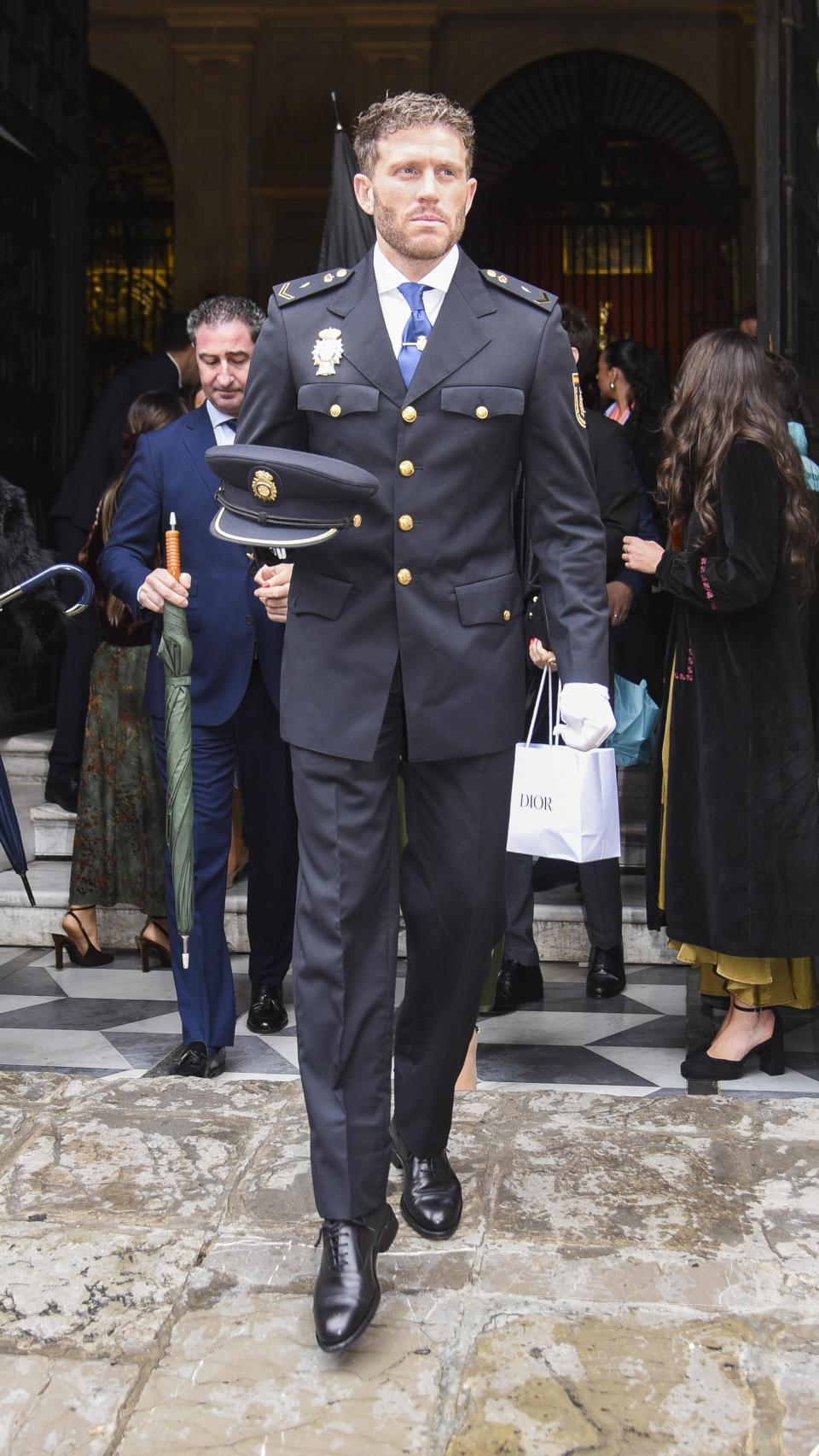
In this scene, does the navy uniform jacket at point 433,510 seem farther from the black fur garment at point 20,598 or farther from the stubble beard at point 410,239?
the black fur garment at point 20,598

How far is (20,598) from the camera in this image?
13.1 ft

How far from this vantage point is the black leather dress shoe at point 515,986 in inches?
190

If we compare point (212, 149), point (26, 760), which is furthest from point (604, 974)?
point (212, 149)

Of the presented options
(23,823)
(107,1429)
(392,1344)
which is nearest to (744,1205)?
(392,1344)

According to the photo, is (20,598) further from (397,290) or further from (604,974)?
(604,974)

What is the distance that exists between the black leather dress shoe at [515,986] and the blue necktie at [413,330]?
2.56m

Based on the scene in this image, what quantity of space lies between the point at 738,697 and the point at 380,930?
171cm

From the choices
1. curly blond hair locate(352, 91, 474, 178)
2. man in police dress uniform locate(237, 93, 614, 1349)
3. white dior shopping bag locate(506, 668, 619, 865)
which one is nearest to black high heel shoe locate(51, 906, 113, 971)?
white dior shopping bag locate(506, 668, 619, 865)

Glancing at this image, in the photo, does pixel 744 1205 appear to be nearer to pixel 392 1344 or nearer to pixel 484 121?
pixel 392 1344

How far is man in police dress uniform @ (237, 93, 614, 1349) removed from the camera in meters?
2.53

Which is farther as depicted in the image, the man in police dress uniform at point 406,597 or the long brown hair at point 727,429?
the long brown hair at point 727,429

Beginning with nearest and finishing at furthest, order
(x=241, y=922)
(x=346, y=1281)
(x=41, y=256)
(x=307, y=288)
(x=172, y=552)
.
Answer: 1. (x=346, y=1281)
2. (x=307, y=288)
3. (x=172, y=552)
4. (x=241, y=922)
5. (x=41, y=256)

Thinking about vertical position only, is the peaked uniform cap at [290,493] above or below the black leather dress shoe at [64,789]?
above

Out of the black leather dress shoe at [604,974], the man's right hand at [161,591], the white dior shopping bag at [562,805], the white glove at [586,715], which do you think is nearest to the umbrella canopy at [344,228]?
the man's right hand at [161,591]
